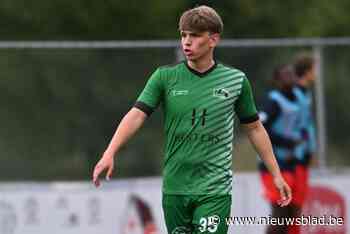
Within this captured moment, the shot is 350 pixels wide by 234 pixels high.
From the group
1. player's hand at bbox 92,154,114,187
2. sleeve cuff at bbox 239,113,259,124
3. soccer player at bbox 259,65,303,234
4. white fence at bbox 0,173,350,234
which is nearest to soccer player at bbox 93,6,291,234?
sleeve cuff at bbox 239,113,259,124

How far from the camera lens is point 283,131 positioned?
1314 cm

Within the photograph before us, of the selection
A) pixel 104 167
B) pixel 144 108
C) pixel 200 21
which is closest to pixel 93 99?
pixel 144 108

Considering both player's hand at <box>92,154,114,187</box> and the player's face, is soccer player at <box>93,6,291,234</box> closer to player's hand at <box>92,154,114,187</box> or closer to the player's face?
the player's face

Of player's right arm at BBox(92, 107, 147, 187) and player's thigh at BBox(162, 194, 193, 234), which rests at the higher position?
player's right arm at BBox(92, 107, 147, 187)

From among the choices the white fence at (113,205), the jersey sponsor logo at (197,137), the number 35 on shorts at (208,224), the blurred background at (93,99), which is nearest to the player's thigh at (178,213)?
the number 35 on shorts at (208,224)

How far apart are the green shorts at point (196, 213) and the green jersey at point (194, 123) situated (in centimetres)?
5

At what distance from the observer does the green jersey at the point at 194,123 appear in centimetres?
838

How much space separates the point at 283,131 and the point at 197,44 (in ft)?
16.1

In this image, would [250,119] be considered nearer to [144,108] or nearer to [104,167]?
[144,108]

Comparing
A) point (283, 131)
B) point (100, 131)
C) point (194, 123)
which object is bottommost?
point (100, 131)

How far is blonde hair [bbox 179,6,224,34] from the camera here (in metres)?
8.34

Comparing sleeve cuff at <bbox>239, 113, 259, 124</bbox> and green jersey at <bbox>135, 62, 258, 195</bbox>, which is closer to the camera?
green jersey at <bbox>135, 62, 258, 195</bbox>

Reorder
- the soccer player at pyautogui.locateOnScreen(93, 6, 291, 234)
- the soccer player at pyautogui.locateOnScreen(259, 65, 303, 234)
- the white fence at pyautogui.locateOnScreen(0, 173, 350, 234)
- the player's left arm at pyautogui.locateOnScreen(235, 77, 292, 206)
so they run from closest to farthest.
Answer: the soccer player at pyautogui.locateOnScreen(93, 6, 291, 234)
the player's left arm at pyautogui.locateOnScreen(235, 77, 292, 206)
the soccer player at pyautogui.locateOnScreen(259, 65, 303, 234)
the white fence at pyautogui.locateOnScreen(0, 173, 350, 234)

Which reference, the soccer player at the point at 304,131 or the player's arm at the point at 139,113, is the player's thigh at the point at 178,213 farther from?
the soccer player at the point at 304,131
